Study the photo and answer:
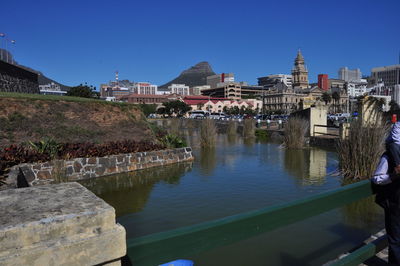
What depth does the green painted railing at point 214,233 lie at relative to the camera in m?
1.36

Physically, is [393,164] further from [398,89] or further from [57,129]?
[398,89]

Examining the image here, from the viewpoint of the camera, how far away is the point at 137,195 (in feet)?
26.2

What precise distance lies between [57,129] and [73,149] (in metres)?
3.05

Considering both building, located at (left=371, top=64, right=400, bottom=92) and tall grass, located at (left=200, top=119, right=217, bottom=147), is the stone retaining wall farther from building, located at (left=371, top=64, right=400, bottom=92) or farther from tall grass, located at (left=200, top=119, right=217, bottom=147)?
building, located at (left=371, top=64, right=400, bottom=92)

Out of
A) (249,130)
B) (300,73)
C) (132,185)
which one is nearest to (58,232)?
(132,185)

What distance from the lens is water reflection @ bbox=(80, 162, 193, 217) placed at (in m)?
7.29

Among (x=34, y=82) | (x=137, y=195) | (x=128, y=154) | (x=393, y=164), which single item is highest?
(x=34, y=82)

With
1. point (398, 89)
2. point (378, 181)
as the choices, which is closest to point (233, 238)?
point (378, 181)

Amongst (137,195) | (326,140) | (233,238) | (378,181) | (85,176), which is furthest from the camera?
(326,140)

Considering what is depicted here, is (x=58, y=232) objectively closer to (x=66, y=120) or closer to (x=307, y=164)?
(x=307, y=164)

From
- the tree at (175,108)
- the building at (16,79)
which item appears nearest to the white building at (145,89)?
the tree at (175,108)

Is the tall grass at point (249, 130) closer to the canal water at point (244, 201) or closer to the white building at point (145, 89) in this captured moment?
the canal water at point (244, 201)

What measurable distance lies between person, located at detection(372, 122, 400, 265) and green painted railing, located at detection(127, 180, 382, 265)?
70cm

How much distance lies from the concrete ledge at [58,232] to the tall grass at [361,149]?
7.71 meters
